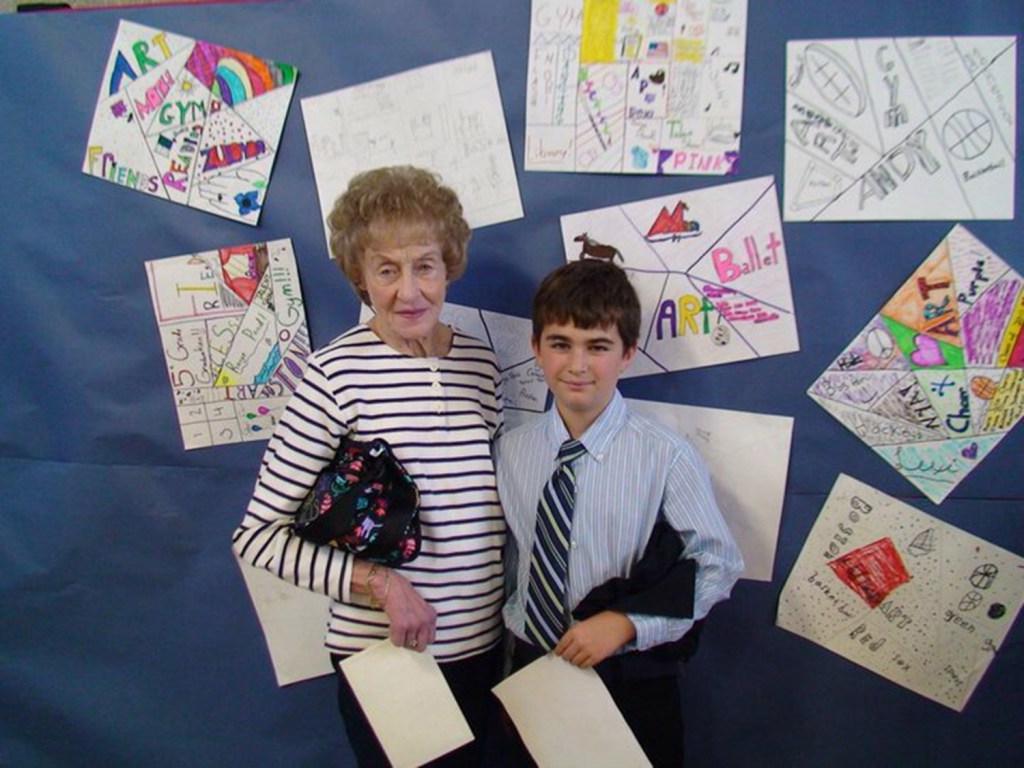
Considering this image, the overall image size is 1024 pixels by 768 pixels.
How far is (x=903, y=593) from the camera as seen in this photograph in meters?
1.09

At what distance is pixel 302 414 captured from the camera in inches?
33.2

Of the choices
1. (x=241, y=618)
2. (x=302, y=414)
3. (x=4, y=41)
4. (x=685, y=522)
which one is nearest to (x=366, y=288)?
(x=302, y=414)

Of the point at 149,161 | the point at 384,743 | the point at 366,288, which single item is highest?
the point at 149,161

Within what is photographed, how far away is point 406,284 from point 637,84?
55cm

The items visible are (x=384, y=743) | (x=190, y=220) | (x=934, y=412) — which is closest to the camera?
(x=384, y=743)

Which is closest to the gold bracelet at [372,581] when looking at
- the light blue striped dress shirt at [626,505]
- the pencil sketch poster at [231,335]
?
the light blue striped dress shirt at [626,505]

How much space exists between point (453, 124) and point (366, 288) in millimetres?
371

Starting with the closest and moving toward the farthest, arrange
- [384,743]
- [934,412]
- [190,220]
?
[384,743] → [934,412] → [190,220]

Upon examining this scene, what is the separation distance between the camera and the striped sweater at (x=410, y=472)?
840 mm

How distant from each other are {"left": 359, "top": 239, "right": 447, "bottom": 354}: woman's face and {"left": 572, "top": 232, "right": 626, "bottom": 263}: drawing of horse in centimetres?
29

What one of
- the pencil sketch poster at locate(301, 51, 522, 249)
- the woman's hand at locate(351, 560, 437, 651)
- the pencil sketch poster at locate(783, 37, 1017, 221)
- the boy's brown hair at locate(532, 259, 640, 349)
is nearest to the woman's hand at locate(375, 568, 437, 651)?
the woman's hand at locate(351, 560, 437, 651)

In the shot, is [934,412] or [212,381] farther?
[212,381]

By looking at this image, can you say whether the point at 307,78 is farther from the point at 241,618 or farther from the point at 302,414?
the point at 241,618

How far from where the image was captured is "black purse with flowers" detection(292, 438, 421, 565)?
80 centimetres
